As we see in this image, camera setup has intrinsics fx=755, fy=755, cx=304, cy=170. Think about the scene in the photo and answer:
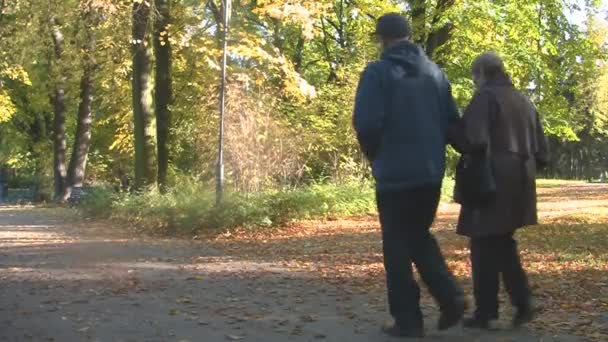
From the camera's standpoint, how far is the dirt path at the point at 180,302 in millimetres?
5316

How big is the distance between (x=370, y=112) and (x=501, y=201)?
3.76ft

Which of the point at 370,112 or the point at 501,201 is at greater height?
the point at 370,112

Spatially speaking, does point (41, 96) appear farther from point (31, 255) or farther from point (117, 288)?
point (117, 288)

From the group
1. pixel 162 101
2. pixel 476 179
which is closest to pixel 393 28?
pixel 476 179

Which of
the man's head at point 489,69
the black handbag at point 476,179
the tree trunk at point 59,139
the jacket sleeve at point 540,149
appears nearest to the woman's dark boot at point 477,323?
the black handbag at point 476,179

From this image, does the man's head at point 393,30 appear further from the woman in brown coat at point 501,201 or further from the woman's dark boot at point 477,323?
the woman's dark boot at point 477,323

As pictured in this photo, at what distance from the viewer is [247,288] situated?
7586 millimetres

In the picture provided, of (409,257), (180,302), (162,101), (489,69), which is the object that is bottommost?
(180,302)

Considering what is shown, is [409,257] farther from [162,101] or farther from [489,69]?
[162,101]

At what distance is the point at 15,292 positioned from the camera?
7.45 metres

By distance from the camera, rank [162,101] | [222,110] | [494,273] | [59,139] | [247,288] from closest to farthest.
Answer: [494,273] → [247,288] → [222,110] → [162,101] → [59,139]

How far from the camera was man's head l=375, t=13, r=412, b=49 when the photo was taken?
5023 millimetres

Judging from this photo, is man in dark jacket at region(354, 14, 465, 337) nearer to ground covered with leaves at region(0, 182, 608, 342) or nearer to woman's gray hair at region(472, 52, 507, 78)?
ground covered with leaves at region(0, 182, 608, 342)

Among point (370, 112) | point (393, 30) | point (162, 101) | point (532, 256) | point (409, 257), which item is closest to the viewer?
point (370, 112)
